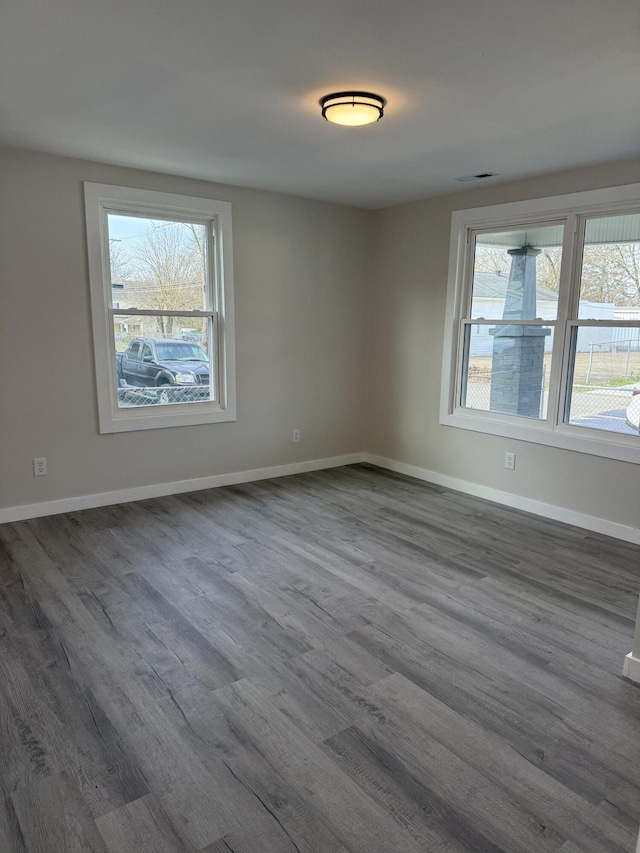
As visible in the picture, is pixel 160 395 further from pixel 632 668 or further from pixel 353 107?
pixel 632 668

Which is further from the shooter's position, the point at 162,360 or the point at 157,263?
the point at 162,360

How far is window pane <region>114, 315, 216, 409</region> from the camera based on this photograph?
4.23 metres

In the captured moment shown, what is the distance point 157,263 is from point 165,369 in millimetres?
819

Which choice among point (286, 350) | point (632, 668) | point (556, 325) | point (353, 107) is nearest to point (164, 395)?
point (286, 350)

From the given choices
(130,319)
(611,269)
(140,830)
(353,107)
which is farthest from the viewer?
(130,319)

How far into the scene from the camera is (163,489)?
4.48 meters

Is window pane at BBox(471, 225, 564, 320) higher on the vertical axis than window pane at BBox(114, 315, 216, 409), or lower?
higher

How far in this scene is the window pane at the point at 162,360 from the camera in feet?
13.9

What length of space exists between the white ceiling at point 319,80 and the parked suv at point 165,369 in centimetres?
133

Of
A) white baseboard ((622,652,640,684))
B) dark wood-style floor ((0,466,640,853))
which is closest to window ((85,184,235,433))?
dark wood-style floor ((0,466,640,853))

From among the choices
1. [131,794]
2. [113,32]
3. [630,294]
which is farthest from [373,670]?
[630,294]

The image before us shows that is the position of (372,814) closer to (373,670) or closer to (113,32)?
(373,670)

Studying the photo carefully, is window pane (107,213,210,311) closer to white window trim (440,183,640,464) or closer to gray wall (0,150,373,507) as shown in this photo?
gray wall (0,150,373,507)

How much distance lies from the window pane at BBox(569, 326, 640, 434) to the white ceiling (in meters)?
1.14
